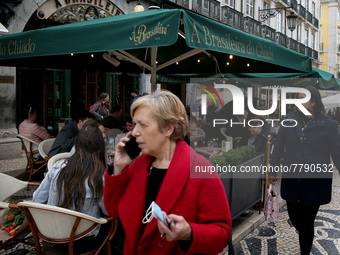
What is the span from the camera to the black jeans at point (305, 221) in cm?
296

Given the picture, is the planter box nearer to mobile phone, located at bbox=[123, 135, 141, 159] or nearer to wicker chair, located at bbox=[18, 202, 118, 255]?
wicker chair, located at bbox=[18, 202, 118, 255]

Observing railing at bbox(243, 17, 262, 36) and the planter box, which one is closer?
the planter box

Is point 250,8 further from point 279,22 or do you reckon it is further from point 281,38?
point 279,22

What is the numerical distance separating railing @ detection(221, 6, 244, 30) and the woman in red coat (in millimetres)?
18712

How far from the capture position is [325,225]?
4.37 metres

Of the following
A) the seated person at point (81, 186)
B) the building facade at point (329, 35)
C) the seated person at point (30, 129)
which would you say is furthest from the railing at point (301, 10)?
the seated person at point (81, 186)

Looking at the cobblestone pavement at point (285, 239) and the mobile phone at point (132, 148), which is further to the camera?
the cobblestone pavement at point (285, 239)

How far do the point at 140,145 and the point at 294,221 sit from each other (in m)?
2.26

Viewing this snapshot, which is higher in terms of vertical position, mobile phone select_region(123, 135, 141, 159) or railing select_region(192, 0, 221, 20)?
railing select_region(192, 0, 221, 20)

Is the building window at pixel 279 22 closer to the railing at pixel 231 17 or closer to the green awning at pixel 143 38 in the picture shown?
the railing at pixel 231 17

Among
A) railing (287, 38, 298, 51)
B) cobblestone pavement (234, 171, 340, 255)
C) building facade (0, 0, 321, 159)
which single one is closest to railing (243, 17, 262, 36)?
building facade (0, 0, 321, 159)

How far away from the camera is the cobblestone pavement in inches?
140

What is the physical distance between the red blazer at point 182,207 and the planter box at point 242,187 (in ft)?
6.44

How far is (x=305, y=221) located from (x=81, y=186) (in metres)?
2.23
